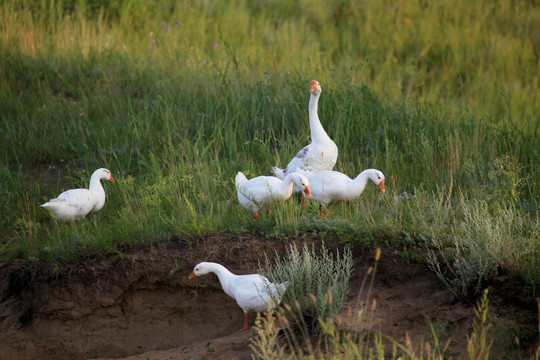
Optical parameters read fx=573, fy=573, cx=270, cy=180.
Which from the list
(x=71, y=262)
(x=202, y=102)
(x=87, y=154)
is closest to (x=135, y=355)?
(x=71, y=262)

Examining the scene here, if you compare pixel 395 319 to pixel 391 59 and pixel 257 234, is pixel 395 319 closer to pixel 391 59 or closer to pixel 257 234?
pixel 257 234

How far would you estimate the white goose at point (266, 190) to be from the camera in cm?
517

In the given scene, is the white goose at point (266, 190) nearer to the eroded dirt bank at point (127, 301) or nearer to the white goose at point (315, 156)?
the eroded dirt bank at point (127, 301)

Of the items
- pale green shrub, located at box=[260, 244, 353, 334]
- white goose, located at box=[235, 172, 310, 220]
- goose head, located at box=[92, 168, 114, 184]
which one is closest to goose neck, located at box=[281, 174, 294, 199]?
white goose, located at box=[235, 172, 310, 220]

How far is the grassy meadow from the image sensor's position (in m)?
5.09

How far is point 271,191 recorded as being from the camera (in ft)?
17.1

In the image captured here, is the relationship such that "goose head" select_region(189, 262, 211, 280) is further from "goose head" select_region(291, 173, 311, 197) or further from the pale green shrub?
"goose head" select_region(291, 173, 311, 197)

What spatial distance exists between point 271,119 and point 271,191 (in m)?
2.85

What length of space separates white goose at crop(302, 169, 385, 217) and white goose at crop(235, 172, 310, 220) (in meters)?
0.25

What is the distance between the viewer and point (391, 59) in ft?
35.4

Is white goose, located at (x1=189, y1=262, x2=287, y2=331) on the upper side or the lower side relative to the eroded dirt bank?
upper

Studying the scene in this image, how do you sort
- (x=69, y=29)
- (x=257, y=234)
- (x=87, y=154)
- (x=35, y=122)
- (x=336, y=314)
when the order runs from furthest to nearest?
(x=69, y=29) → (x=35, y=122) → (x=87, y=154) → (x=257, y=234) → (x=336, y=314)

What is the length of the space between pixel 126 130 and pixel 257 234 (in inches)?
133

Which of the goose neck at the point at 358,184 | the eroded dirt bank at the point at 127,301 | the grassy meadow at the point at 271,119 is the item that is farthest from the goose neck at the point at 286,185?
the goose neck at the point at 358,184
